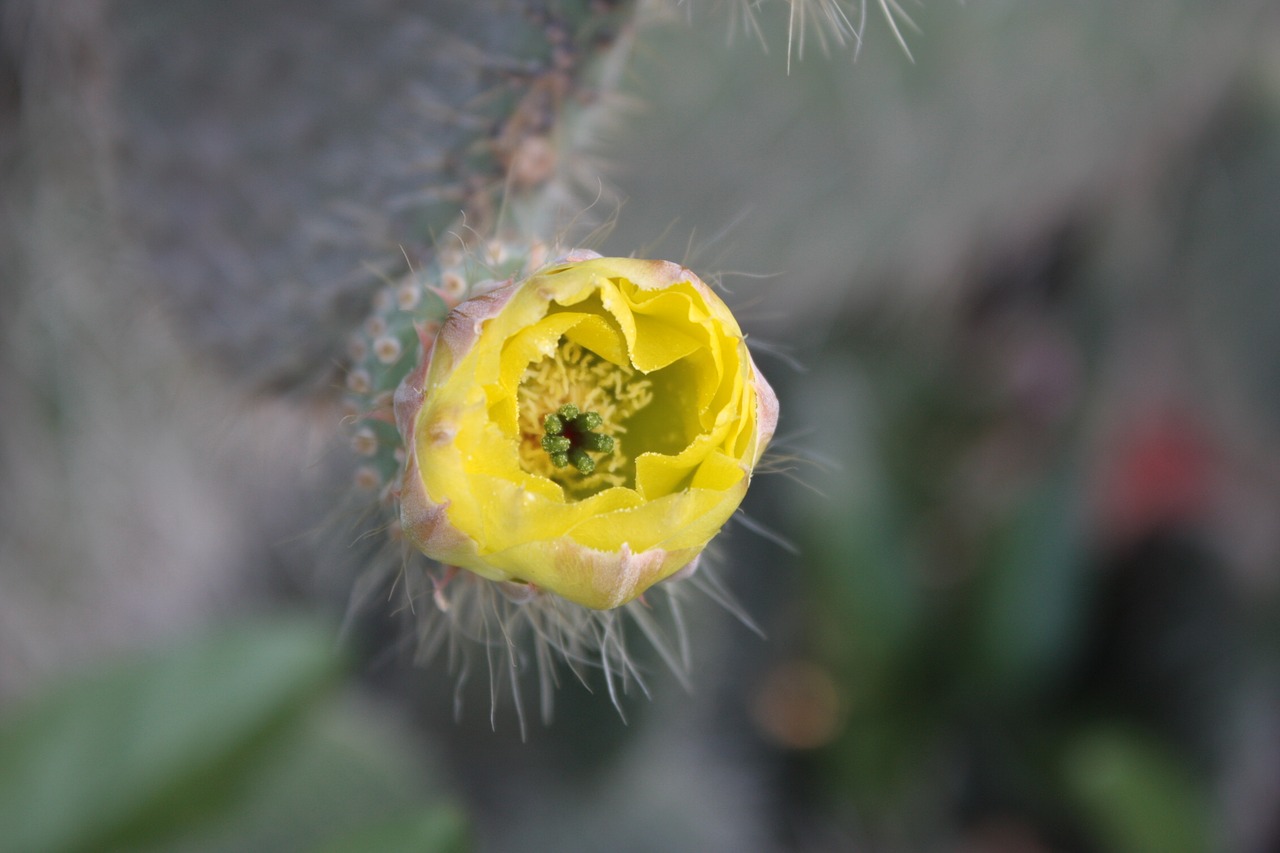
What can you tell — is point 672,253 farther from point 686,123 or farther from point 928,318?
point 928,318

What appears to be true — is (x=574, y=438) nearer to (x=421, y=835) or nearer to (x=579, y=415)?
(x=579, y=415)

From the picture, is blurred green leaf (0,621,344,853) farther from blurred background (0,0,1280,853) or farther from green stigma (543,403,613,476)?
green stigma (543,403,613,476)

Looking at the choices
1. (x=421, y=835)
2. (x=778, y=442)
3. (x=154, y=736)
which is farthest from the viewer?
(x=154, y=736)

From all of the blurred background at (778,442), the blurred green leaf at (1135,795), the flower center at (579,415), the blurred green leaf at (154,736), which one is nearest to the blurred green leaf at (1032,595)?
the blurred background at (778,442)

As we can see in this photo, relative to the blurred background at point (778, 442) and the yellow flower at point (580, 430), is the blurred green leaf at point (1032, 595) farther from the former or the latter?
the yellow flower at point (580, 430)

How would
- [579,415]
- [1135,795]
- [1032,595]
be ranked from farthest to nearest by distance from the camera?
[1032,595] < [1135,795] < [579,415]

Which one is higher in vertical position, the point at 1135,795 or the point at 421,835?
the point at 421,835

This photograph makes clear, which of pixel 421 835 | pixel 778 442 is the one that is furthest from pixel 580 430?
pixel 421 835

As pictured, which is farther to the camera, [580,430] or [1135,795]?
[1135,795]
